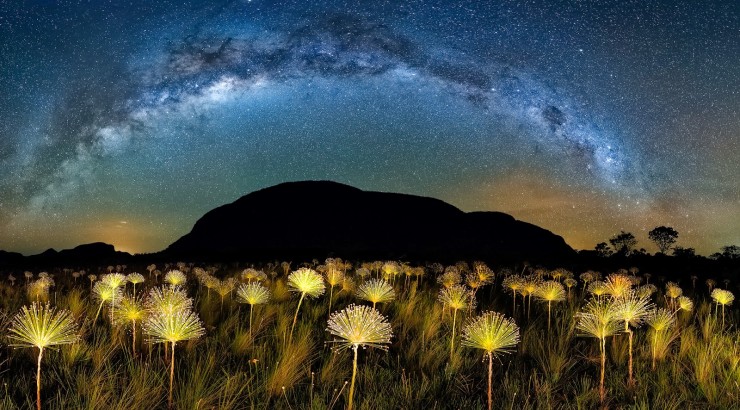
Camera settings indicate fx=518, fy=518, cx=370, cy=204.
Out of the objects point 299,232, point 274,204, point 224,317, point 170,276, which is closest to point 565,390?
point 224,317

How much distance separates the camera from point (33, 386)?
3.28 meters

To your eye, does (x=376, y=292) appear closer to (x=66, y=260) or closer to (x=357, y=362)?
(x=357, y=362)

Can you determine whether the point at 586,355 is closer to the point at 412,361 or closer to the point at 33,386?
the point at 412,361

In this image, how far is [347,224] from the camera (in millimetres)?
160750

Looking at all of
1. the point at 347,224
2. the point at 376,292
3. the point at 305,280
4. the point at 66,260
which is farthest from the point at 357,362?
the point at 347,224

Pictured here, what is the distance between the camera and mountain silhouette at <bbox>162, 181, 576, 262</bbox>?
148 metres

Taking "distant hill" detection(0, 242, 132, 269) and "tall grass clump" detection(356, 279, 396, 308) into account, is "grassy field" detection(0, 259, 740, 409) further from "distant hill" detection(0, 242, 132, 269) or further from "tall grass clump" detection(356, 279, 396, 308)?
"distant hill" detection(0, 242, 132, 269)

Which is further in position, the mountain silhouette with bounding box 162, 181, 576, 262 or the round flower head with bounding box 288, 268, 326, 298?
the mountain silhouette with bounding box 162, 181, 576, 262

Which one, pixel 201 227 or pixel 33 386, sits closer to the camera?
pixel 33 386

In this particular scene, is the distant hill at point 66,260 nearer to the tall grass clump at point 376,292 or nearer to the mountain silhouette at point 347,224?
the tall grass clump at point 376,292

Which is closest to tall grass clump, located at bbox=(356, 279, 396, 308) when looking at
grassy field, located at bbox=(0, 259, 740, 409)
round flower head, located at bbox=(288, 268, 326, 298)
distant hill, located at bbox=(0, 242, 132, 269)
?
grassy field, located at bbox=(0, 259, 740, 409)

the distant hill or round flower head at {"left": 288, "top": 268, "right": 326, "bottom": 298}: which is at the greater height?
round flower head at {"left": 288, "top": 268, "right": 326, "bottom": 298}

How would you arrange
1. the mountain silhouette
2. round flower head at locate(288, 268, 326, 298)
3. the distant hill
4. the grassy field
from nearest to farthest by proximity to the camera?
the grassy field
round flower head at locate(288, 268, 326, 298)
the distant hill
the mountain silhouette

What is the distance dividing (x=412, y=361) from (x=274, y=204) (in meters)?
171
